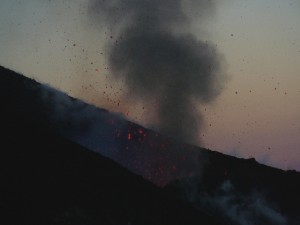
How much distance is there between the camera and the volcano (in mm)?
12531

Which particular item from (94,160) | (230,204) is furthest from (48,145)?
(230,204)

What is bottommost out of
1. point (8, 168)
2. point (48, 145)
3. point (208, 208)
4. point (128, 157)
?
point (8, 168)

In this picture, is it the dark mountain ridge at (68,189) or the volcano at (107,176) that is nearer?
the dark mountain ridge at (68,189)

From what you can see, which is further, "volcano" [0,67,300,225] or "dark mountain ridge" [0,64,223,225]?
"volcano" [0,67,300,225]

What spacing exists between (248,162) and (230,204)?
10.6 m

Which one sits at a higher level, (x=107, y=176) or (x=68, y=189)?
(x=107, y=176)

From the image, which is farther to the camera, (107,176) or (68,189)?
(107,176)

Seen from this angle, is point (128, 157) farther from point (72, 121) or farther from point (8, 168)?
point (8, 168)

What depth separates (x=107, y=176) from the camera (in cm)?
1473

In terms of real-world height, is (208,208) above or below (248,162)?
below

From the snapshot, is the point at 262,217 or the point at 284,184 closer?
the point at 262,217

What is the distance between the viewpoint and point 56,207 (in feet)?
39.9

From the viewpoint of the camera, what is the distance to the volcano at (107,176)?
41.1 ft

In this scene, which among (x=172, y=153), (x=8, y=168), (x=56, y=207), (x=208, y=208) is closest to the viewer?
(x=56, y=207)
